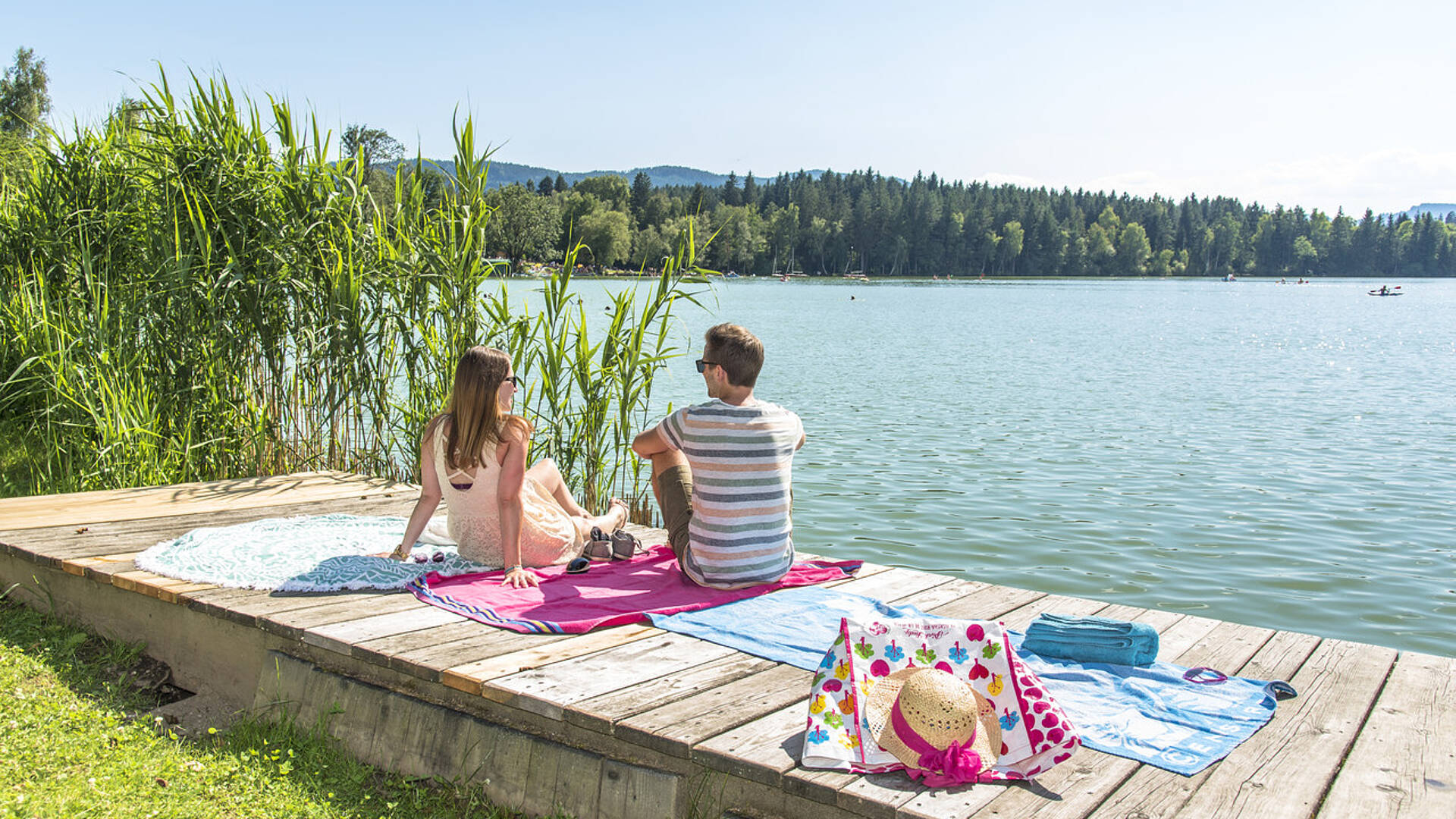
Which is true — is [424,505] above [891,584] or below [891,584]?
above

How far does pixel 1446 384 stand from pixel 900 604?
65.1ft

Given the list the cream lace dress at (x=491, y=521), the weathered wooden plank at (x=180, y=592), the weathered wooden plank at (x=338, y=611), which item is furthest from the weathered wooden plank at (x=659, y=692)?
the weathered wooden plank at (x=180, y=592)

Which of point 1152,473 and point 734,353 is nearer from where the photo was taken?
point 734,353

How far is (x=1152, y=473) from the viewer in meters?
10.7

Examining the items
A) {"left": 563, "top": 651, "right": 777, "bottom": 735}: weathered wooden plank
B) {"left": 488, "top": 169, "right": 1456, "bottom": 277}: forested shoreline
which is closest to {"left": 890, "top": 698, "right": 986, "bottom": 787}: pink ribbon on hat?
{"left": 563, "top": 651, "right": 777, "bottom": 735}: weathered wooden plank

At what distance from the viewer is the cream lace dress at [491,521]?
4.25m

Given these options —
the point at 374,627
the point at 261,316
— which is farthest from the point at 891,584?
the point at 261,316

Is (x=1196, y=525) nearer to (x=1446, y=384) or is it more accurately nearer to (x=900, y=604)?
(x=900, y=604)

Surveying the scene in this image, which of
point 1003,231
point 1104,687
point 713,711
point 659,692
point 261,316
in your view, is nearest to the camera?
point 713,711

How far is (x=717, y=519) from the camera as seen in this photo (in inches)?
156

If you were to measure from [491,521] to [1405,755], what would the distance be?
129 inches

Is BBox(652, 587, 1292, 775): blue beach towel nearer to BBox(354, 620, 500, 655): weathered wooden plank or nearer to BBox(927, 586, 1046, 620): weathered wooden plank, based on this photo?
BBox(927, 586, 1046, 620): weathered wooden plank

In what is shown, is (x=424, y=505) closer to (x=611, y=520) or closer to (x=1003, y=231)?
(x=611, y=520)

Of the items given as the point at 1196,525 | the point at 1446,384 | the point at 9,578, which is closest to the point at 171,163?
the point at 9,578
